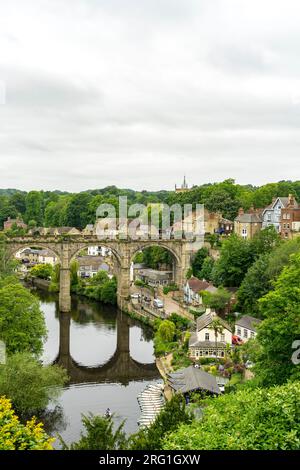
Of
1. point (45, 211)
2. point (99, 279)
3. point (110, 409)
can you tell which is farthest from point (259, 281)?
point (45, 211)

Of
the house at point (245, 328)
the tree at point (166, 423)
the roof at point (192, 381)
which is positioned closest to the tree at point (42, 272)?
the house at point (245, 328)

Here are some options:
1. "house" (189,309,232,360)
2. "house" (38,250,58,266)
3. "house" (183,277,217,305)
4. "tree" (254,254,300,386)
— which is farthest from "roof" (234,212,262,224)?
"tree" (254,254,300,386)

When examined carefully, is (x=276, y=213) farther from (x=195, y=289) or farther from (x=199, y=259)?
(x=195, y=289)

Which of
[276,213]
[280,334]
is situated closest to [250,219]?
[276,213]

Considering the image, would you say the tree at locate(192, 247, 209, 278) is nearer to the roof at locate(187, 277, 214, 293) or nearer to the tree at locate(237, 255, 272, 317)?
the roof at locate(187, 277, 214, 293)

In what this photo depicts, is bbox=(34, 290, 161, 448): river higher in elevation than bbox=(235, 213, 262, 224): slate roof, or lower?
lower
